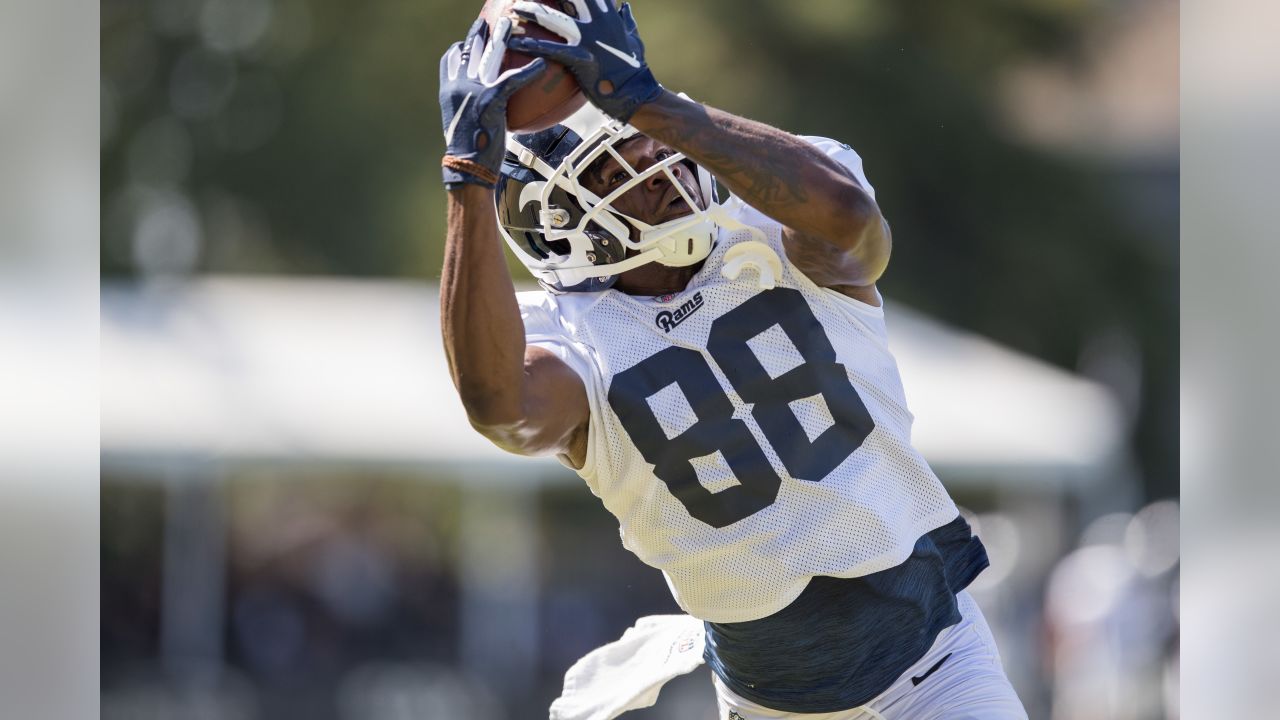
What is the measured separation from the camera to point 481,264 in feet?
7.95

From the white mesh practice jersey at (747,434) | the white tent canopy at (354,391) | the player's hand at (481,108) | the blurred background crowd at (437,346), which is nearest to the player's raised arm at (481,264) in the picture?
the player's hand at (481,108)

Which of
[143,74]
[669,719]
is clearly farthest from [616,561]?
[143,74]

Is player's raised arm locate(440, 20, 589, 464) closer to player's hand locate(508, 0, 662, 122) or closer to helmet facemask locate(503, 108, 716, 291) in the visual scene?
player's hand locate(508, 0, 662, 122)

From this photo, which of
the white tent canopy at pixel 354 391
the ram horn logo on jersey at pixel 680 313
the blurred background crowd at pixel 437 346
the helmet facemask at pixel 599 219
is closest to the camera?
the helmet facemask at pixel 599 219

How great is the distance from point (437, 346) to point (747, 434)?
272 inches

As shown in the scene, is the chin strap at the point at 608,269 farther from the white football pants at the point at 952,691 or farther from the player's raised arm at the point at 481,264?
the white football pants at the point at 952,691

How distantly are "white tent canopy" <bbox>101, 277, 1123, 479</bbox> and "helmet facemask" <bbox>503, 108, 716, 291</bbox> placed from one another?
604cm

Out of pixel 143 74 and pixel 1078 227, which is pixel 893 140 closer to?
pixel 1078 227

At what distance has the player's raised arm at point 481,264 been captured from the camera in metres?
2.36

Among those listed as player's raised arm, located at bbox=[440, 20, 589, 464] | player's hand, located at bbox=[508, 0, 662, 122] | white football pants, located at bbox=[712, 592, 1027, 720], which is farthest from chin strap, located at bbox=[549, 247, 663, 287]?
white football pants, located at bbox=[712, 592, 1027, 720]

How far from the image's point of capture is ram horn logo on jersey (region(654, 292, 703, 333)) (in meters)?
2.87

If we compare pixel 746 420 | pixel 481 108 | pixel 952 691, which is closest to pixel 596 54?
pixel 481 108

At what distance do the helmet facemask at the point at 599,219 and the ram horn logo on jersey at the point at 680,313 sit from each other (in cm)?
8

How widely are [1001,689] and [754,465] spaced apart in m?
0.64
